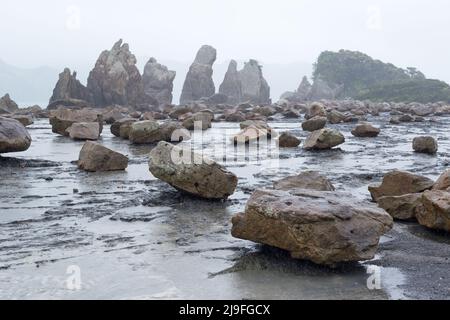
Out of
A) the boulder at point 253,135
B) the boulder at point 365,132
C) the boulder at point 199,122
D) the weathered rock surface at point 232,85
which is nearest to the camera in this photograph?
the boulder at point 253,135

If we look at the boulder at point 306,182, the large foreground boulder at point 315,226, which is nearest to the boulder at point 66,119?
the boulder at point 306,182

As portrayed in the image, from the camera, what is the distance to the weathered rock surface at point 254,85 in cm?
8050

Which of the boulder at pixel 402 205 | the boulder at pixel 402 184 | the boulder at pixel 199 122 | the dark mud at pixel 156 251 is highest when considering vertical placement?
the boulder at pixel 199 122

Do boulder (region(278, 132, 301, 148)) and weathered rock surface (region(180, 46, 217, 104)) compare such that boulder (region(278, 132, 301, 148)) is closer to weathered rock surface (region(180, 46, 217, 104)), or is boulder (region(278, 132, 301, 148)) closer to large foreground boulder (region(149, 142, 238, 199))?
large foreground boulder (region(149, 142, 238, 199))

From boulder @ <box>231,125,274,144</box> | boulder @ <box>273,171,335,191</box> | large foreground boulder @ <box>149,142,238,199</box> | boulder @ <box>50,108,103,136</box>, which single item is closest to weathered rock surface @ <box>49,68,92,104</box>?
boulder @ <box>50,108,103,136</box>

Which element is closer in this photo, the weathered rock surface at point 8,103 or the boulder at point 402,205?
the boulder at point 402,205

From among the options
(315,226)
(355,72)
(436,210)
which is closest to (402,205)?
(436,210)

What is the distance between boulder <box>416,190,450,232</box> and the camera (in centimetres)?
Answer: 607

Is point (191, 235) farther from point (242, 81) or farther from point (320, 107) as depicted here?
point (242, 81)

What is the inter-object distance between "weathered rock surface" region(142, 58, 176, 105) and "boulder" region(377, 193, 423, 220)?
60.5m

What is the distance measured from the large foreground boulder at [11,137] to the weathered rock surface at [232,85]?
67.7 m

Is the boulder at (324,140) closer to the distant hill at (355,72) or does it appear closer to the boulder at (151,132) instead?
the boulder at (151,132)
